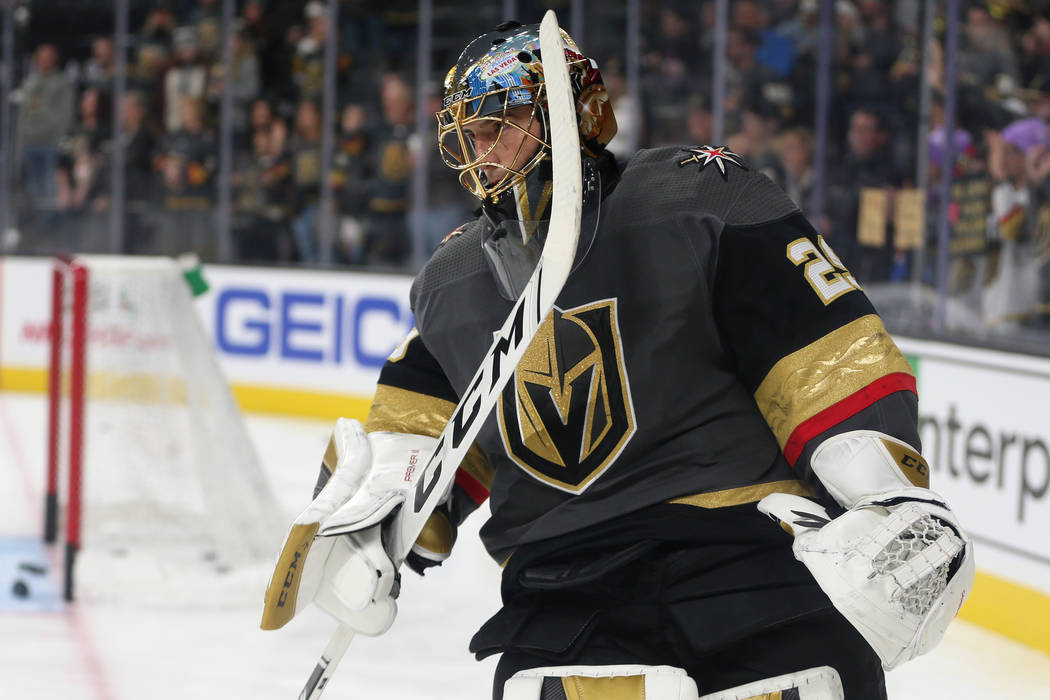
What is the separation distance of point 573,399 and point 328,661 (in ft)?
1.43

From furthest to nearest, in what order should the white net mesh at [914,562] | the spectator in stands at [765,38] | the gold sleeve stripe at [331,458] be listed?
1. the spectator in stands at [765,38]
2. the gold sleeve stripe at [331,458]
3. the white net mesh at [914,562]

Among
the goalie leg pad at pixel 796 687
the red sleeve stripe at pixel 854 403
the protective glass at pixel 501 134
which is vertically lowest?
the goalie leg pad at pixel 796 687

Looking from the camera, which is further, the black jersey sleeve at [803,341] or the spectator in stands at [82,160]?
the spectator in stands at [82,160]

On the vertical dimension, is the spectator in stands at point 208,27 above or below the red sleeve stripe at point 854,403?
above

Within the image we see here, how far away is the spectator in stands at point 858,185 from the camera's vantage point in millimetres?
5055

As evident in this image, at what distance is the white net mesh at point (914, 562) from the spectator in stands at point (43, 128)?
24.9 feet

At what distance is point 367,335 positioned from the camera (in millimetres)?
6871

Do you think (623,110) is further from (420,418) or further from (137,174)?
(420,418)

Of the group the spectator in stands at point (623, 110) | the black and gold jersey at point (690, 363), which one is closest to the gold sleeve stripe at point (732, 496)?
the black and gold jersey at point (690, 363)

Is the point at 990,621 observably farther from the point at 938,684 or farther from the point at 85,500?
the point at 85,500

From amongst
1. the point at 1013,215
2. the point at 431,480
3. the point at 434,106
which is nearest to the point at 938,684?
the point at 1013,215

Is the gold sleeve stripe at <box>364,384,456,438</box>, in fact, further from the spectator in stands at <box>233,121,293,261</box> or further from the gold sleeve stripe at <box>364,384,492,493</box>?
the spectator in stands at <box>233,121,293,261</box>

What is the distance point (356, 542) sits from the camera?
155 cm

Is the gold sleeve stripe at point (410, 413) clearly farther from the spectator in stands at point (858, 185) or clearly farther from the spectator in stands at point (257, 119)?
the spectator in stands at point (257, 119)
